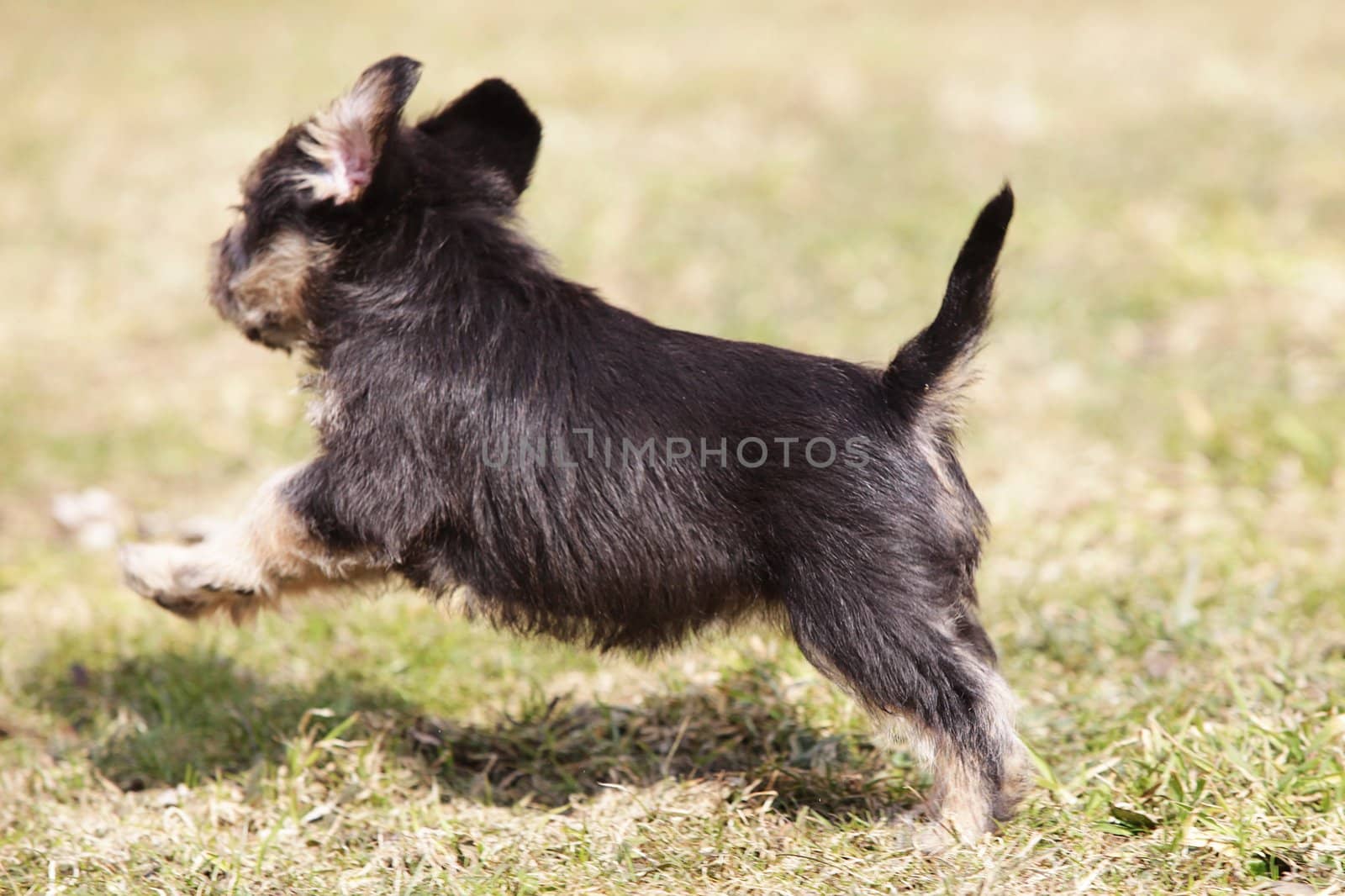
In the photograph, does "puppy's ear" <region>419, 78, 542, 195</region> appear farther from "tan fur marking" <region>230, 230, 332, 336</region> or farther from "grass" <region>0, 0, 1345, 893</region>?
"grass" <region>0, 0, 1345, 893</region>

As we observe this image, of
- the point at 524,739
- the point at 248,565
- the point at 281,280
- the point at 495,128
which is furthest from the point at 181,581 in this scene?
the point at 495,128

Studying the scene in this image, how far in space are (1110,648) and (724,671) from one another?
1329 millimetres

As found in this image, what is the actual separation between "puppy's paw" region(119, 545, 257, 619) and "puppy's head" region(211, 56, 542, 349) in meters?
0.69

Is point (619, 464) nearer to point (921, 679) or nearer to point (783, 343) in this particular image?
point (921, 679)

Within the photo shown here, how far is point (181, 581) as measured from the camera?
365 cm

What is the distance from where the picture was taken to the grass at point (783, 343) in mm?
3357

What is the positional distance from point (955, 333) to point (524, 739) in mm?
1843

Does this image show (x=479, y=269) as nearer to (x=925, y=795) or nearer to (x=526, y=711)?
(x=526, y=711)

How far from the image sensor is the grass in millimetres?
3357

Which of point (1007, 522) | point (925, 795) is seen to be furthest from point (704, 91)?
point (925, 795)

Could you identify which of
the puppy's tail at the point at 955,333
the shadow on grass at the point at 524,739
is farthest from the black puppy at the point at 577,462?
the shadow on grass at the point at 524,739

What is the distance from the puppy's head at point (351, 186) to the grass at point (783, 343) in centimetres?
128

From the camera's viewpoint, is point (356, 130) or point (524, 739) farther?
point (524, 739)

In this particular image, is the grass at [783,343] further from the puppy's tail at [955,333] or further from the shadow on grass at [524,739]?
the puppy's tail at [955,333]
